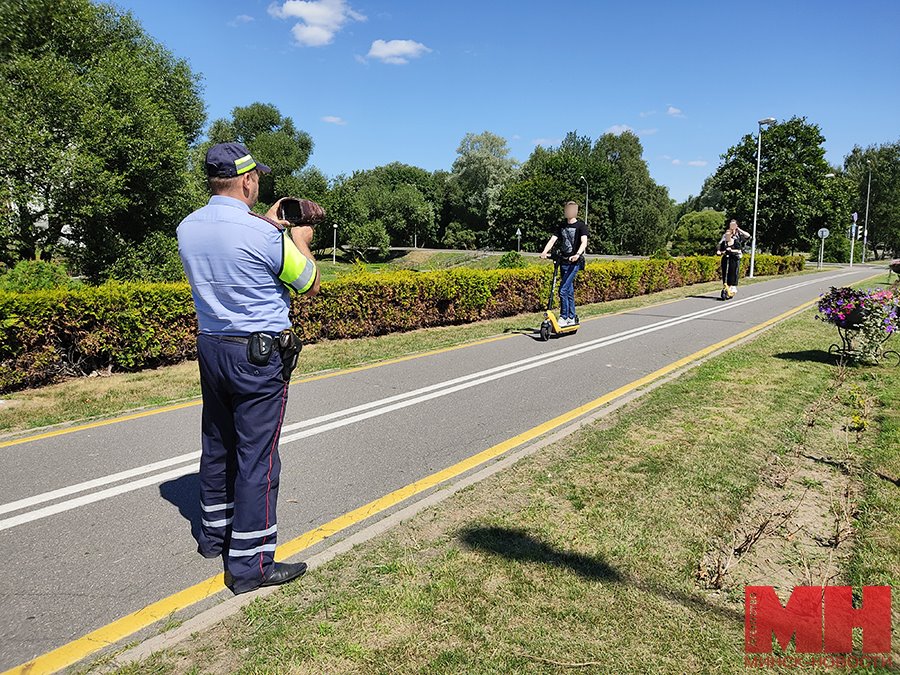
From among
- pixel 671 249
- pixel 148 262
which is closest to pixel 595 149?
pixel 671 249

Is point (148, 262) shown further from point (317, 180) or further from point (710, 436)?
point (317, 180)

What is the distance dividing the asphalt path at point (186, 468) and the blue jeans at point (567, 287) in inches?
77.4

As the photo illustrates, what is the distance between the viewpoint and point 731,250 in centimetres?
1711

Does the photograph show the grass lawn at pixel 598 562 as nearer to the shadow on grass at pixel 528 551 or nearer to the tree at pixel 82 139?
the shadow on grass at pixel 528 551

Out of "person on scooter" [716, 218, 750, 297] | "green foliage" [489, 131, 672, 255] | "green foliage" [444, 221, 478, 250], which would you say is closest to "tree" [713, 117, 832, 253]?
"green foliage" [489, 131, 672, 255]

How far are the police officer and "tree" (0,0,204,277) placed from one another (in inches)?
689

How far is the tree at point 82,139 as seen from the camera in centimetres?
1719

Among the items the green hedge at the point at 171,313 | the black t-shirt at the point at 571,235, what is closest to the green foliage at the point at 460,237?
the green hedge at the point at 171,313

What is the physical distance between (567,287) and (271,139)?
73699mm

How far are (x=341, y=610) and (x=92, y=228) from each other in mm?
22716

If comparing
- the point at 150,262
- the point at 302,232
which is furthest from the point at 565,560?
the point at 150,262

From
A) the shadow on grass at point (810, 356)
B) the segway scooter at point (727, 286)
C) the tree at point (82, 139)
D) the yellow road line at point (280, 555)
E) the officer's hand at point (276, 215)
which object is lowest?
the yellow road line at point (280, 555)

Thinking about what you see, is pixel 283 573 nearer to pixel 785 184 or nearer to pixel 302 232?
pixel 302 232

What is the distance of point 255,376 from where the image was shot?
9.78 feet
